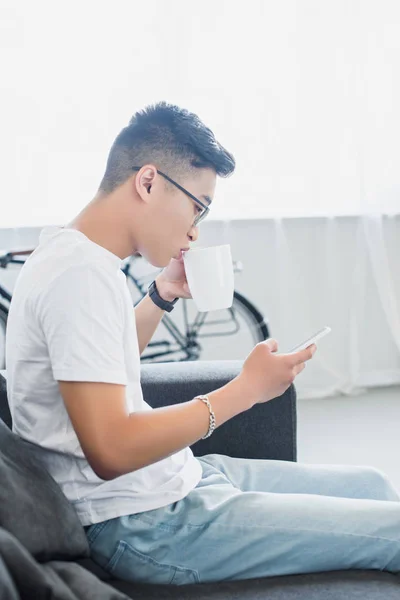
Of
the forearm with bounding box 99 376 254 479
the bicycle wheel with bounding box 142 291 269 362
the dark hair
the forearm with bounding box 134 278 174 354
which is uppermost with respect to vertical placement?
the dark hair

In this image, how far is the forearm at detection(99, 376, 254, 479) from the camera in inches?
36.9

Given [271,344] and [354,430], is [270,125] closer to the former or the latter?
[354,430]

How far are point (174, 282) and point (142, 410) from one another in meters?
0.40

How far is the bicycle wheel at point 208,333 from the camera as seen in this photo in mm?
2930

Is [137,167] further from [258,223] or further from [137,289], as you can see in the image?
[258,223]

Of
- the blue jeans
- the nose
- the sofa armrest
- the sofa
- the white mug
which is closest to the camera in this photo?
the sofa

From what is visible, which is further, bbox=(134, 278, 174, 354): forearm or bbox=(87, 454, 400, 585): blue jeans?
bbox=(134, 278, 174, 354): forearm

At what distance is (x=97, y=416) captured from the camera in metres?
0.92

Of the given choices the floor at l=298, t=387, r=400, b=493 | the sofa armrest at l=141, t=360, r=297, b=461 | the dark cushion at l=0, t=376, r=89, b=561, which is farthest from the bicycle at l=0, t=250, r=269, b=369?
the dark cushion at l=0, t=376, r=89, b=561

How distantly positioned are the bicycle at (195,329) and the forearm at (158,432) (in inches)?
70.0

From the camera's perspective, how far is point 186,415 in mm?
1001

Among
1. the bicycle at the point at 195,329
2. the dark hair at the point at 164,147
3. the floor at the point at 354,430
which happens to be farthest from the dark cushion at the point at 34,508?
the bicycle at the point at 195,329

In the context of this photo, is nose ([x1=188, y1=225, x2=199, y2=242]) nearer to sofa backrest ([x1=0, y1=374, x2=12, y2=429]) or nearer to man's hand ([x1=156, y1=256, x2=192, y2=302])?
man's hand ([x1=156, y1=256, x2=192, y2=302])

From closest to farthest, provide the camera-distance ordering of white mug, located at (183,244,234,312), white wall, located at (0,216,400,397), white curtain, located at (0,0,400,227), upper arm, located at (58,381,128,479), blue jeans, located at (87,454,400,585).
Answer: upper arm, located at (58,381,128,479)
blue jeans, located at (87,454,400,585)
white mug, located at (183,244,234,312)
white curtain, located at (0,0,400,227)
white wall, located at (0,216,400,397)
